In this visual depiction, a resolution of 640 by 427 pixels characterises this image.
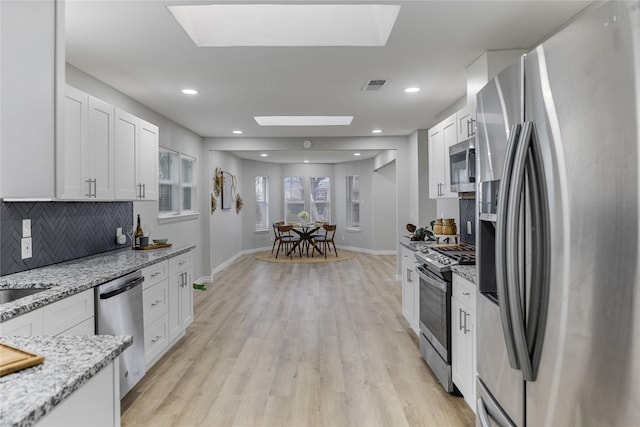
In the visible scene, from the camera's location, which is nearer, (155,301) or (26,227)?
(26,227)

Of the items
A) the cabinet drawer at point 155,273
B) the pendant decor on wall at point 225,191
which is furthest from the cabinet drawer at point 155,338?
the pendant decor on wall at point 225,191

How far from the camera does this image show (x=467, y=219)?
12.8 ft

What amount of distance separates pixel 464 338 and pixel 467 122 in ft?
5.18

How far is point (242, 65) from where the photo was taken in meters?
3.19

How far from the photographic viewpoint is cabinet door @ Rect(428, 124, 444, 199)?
3.71 m

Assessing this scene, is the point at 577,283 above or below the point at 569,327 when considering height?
above

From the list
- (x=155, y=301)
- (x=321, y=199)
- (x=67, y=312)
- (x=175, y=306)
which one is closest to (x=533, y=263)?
(x=67, y=312)

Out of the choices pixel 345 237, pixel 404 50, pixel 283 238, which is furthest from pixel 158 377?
pixel 345 237

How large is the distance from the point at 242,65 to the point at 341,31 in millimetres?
874

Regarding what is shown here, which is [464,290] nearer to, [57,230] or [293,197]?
[57,230]

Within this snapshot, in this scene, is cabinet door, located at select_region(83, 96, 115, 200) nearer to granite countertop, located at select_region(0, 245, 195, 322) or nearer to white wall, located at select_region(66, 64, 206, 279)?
granite countertop, located at select_region(0, 245, 195, 322)

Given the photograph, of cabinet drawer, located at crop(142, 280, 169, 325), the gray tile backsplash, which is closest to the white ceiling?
the gray tile backsplash

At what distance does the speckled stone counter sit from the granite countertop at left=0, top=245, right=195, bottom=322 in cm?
213

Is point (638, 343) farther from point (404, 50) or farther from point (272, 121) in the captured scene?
point (272, 121)
